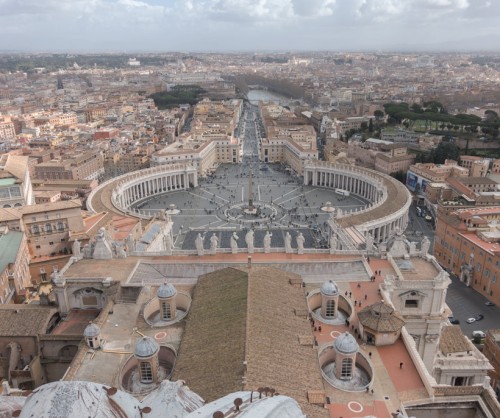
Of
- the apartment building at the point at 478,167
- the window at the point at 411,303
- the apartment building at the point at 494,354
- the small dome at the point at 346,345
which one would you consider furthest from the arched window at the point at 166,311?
the apartment building at the point at 478,167

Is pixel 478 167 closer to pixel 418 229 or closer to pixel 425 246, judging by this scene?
pixel 418 229

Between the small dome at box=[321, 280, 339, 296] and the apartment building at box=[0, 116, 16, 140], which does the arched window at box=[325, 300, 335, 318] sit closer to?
the small dome at box=[321, 280, 339, 296]

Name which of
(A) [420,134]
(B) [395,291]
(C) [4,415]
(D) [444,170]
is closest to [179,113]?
(A) [420,134]

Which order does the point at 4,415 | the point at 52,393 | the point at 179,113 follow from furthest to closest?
1. the point at 179,113
2. the point at 4,415
3. the point at 52,393

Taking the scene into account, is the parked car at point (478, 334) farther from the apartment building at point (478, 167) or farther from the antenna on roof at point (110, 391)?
the apartment building at point (478, 167)

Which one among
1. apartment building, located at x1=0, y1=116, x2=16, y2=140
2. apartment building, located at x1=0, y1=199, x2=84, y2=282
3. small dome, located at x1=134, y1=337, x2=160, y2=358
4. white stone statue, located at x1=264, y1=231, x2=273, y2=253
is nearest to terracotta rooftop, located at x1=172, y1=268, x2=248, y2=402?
small dome, located at x1=134, y1=337, x2=160, y2=358

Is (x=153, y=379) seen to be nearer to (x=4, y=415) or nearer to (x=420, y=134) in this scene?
(x=4, y=415)
